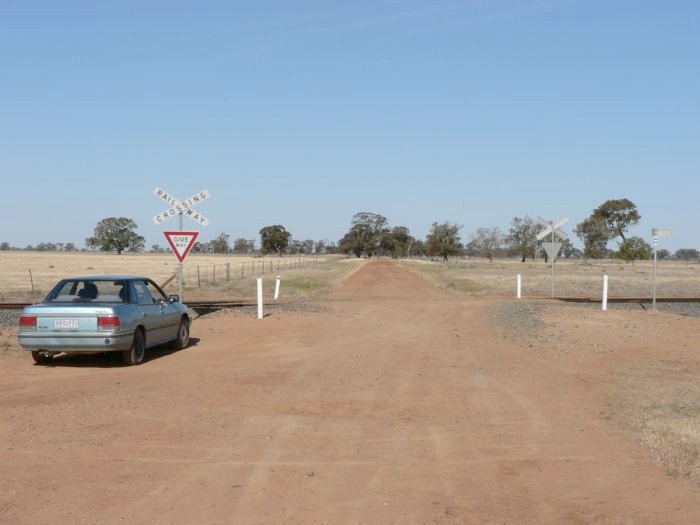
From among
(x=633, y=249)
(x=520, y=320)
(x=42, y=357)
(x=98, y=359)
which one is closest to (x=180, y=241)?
(x=98, y=359)

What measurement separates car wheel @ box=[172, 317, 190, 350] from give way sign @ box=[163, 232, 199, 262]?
418 centimetres

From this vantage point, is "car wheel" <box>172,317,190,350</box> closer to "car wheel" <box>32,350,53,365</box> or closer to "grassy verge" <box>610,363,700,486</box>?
"car wheel" <box>32,350,53,365</box>

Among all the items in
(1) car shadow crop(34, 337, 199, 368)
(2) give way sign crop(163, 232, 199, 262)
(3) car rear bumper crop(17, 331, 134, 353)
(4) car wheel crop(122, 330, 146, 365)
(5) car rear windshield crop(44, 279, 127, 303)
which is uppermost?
(2) give way sign crop(163, 232, 199, 262)

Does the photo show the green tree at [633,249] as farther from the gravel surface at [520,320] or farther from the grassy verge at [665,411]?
the grassy verge at [665,411]

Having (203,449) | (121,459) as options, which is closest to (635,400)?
(203,449)

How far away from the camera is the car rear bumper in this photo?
37.9 ft

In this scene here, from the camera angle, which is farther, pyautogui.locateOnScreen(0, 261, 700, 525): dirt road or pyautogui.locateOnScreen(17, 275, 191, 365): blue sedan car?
pyautogui.locateOnScreen(17, 275, 191, 365): blue sedan car

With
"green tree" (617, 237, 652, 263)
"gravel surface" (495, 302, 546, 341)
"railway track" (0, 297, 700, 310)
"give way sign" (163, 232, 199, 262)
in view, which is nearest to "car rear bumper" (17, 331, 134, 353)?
"give way sign" (163, 232, 199, 262)

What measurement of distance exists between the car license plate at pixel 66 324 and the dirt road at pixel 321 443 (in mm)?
780

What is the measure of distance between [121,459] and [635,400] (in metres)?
7.04

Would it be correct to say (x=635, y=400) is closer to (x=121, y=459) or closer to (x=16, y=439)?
(x=121, y=459)

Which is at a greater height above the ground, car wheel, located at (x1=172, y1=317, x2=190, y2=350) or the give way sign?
the give way sign

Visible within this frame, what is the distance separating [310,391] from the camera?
10.4 m

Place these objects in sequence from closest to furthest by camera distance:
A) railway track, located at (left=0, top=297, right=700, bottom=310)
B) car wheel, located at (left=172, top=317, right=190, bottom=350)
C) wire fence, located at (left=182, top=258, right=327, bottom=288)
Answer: car wheel, located at (left=172, top=317, right=190, bottom=350) < railway track, located at (left=0, top=297, right=700, bottom=310) < wire fence, located at (left=182, top=258, right=327, bottom=288)
